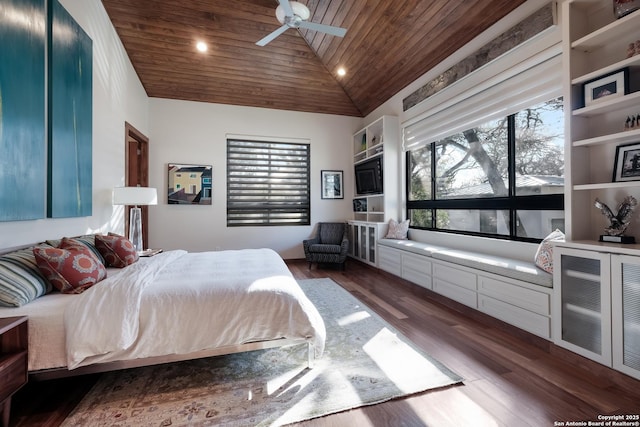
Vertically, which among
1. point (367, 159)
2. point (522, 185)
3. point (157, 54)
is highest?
point (157, 54)

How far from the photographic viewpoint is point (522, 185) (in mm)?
2941

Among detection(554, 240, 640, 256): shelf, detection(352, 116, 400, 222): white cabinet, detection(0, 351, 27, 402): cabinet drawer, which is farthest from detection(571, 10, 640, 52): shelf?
detection(0, 351, 27, 402): cabinet drawer

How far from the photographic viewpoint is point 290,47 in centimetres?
457

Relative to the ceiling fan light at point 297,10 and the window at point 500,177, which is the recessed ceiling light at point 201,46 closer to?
the ceiling fan light at point 297,10

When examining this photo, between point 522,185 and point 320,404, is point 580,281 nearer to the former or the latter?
point 522,185

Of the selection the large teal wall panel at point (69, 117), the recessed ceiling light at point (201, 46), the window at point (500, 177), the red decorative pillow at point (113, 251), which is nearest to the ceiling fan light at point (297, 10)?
the recessed ceiling light at point (201, 46)

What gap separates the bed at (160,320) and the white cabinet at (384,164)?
10.5 ft

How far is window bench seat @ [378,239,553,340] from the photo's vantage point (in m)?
2.21

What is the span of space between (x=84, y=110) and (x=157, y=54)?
201 cm

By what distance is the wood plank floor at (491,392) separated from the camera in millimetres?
1487

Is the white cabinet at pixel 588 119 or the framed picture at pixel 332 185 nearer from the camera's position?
the white cabinet at pixel 588 119

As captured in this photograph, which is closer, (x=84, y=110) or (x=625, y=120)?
(x=625, y=120)

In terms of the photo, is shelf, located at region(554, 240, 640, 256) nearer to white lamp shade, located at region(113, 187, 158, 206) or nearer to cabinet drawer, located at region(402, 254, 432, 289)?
cabinet drawer, located at region(402, 254, 432, 289)

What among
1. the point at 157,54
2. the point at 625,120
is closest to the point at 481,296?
the point at 625,120
